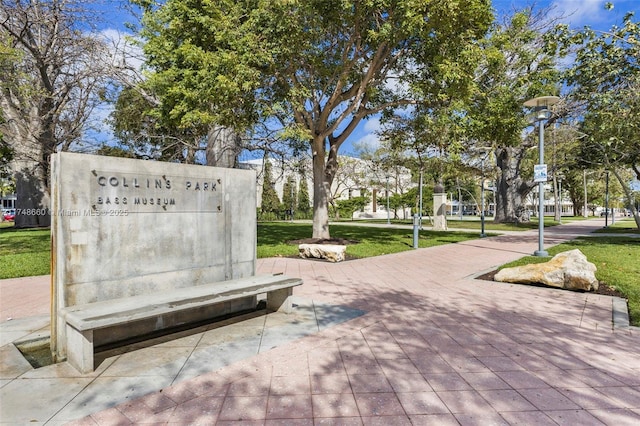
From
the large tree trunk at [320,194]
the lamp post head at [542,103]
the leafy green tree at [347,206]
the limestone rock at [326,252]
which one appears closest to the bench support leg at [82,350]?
the limestone rock at [326,252]

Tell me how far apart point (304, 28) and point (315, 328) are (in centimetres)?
930

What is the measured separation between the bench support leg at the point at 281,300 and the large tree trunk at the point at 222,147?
37.1 ft

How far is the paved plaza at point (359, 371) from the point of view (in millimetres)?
2592

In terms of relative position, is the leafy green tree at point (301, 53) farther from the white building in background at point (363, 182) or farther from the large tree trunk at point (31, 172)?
the white building in background at point (363, 182)

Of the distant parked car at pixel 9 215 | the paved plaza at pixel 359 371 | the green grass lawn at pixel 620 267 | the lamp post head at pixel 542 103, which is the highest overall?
the lamp post head at pixel 542 103

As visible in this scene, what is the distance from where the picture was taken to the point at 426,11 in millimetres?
9469

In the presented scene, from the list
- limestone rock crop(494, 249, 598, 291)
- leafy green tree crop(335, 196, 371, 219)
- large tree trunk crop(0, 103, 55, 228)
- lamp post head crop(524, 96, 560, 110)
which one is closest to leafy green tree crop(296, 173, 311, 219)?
leafy green tree crop(335, 196, 371, 219)

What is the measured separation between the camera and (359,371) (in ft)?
10.7

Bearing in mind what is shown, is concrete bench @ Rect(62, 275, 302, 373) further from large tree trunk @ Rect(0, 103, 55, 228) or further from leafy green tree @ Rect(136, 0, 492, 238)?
large tree trunk @ Rect(0, 103, 55, 228)

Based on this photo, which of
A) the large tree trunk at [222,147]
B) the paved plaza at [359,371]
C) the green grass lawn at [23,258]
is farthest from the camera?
the large tree trunk at [222,147]

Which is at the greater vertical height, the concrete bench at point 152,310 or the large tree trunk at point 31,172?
the large tree trunk at point 31,172

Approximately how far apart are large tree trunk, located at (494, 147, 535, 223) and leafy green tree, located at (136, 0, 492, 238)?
19.9 meters

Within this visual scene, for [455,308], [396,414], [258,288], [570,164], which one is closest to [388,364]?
[396,414]

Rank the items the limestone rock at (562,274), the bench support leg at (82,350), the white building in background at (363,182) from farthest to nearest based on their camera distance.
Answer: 1. the white building in background at (363,182)
2. the limestone rock at (562,274)
3. the bench support leg at (82,350)
